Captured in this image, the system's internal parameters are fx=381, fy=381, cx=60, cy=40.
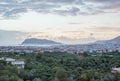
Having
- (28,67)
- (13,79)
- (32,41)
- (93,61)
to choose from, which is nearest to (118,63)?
(93,61)

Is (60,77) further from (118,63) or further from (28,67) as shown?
(118,63)

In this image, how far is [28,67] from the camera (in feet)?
84.7

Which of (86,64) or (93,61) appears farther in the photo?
(93,61)

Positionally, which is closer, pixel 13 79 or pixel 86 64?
pixel 13 79

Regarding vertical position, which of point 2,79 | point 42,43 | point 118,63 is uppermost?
point 2,79

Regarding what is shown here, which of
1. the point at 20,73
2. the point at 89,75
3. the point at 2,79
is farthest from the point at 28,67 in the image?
the point at 2,79

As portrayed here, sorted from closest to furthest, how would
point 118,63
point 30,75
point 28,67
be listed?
1. point 30,75
2. point 28,67
3. point 118,63

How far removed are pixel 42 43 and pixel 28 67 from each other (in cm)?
10124

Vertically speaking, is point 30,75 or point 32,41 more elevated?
point 30,75

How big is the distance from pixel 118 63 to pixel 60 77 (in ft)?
48.4

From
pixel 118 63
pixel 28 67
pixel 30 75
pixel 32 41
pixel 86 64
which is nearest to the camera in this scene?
pixel 30 75

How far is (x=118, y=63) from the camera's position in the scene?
32.5 metres

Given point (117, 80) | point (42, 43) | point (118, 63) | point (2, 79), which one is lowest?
point (42, 43)

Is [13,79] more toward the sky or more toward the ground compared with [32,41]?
more toward the sky
